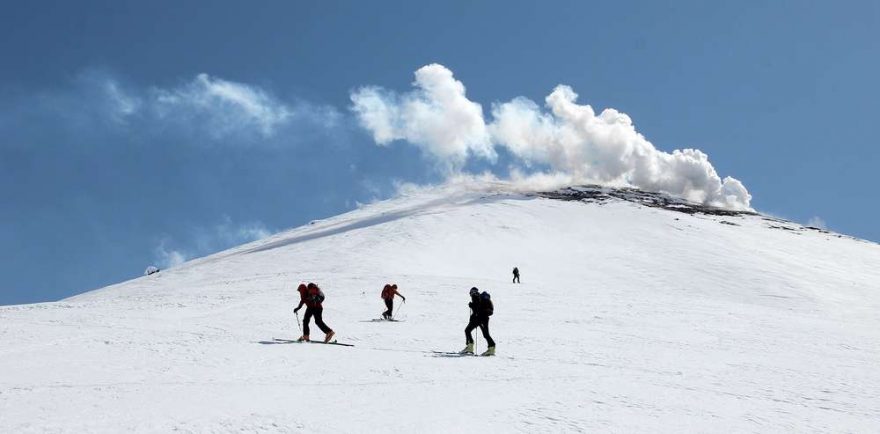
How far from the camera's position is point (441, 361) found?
47.0ft

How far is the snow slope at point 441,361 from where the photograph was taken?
9695 mm

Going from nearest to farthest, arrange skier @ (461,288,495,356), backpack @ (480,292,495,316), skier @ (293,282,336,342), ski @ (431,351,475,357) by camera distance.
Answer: ski @ (431,351,475,357) → skier @ (461,288,495,356) → backpack @ (480,292,495,316) → skier @ (293,282,336,342)

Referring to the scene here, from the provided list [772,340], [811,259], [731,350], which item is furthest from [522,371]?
[811,259]

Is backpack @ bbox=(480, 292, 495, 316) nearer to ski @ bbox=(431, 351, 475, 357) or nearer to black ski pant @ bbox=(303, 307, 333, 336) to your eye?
ski @ bbox=(431, 351, 475, 357)

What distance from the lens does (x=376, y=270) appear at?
39094 millimetres

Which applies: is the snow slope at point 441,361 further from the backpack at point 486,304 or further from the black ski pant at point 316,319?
the backpack at point 486,304

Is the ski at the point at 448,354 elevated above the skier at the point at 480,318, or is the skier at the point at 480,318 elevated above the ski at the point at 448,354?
the skier at the point at 480,318

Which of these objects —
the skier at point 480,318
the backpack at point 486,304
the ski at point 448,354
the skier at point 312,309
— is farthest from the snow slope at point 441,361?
the backpack at point 486,304

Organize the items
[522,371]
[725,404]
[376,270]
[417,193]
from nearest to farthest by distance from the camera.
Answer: [725,404], [522,371], [376,270], [417,193]

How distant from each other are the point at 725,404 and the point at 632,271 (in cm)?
3453

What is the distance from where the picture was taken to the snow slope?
9.70m

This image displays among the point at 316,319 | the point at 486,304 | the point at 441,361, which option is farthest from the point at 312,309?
the point at 486,304

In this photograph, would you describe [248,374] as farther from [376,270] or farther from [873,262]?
[873,262]

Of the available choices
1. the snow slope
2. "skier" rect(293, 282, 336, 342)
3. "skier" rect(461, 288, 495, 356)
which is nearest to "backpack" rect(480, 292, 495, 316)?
"skier" rect(461, 288, 495, 356)
